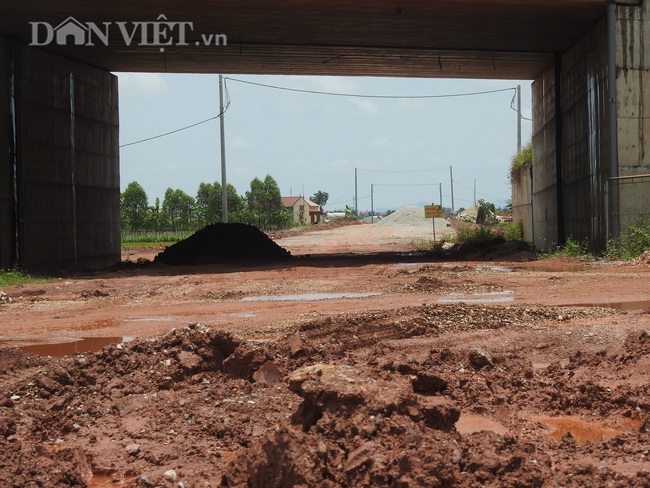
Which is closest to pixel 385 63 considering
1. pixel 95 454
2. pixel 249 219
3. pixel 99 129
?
pixel 99 129

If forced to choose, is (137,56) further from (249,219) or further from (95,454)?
(249,219)

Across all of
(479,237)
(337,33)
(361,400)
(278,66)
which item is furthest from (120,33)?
(361,400)

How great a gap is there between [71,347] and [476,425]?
18.6 feet

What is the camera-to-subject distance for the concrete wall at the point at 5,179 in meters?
20.8

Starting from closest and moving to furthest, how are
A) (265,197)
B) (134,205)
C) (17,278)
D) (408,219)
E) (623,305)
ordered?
1. (623,305)
2. (17,278)
3. (134,205)
4. (408,219)
5. (265,197)

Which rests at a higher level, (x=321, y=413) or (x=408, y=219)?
(x=408, y=219)

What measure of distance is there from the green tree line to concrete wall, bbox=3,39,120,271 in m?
35.2

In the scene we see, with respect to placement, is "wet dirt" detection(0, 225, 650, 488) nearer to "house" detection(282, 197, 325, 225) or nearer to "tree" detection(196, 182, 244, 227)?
"tree" detection(196, 182, 244, 227)

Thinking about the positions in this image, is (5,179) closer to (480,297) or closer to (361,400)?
(480,297)

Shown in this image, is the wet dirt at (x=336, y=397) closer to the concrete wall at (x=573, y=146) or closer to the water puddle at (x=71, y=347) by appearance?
the water puddle at (x=71, y=347)

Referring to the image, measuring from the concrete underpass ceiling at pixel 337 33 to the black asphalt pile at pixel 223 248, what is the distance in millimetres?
6131

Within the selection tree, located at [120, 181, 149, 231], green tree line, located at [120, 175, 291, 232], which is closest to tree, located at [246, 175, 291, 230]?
green tree line, located at [120, 175, 291, 232]

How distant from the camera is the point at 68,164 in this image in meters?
24.4

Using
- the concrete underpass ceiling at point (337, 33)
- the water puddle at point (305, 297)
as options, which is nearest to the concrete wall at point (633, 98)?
the concrete underpass ceiling at point (337, 33)
